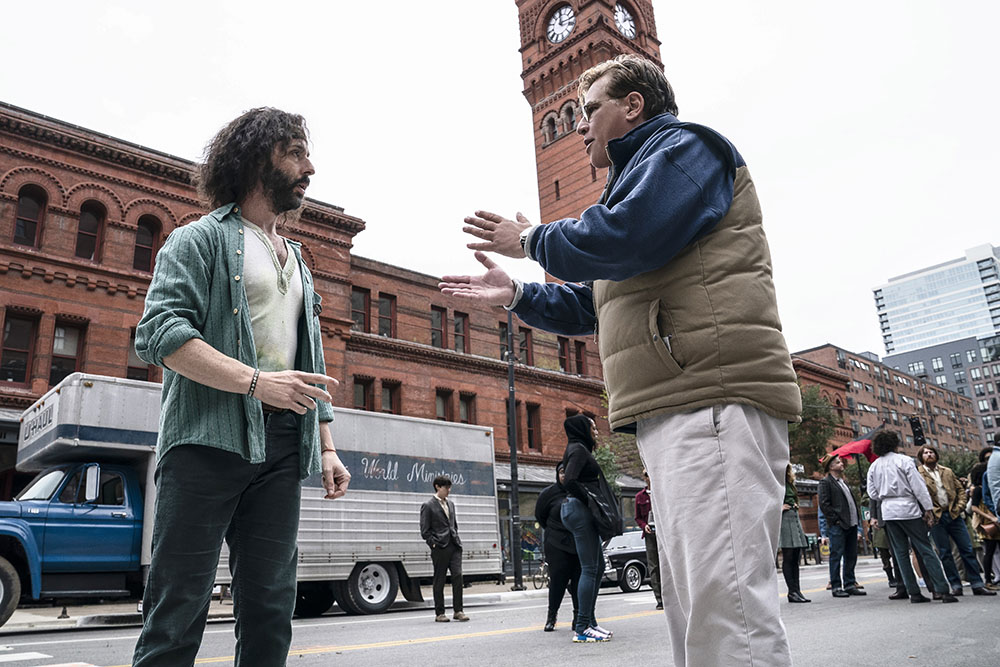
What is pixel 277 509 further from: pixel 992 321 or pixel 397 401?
pixel 992 321

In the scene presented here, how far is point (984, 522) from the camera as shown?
34.6 ft

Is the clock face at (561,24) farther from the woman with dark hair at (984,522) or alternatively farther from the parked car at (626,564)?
the woman with dark hair at (984,522)

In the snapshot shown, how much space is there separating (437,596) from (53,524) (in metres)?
5.75

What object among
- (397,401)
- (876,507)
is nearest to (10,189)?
(397,401)

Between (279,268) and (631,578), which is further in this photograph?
(631,578)

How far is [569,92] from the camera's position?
49938 mm

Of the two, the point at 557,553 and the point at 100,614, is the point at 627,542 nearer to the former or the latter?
the point at 557,553

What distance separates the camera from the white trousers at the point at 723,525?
6.66 feet

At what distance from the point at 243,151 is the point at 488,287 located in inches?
42.1

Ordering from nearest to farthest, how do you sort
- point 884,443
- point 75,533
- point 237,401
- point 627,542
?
point 237,401
point 884,443
point 75,533
point 627,542

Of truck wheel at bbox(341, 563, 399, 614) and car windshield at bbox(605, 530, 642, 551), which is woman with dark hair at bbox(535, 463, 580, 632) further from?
car windshield at bbox(605, 530, 642, 551)

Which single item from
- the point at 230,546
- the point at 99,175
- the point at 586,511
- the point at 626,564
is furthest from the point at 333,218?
the point at 230,546

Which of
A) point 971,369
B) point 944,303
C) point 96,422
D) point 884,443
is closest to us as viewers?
point 884,443

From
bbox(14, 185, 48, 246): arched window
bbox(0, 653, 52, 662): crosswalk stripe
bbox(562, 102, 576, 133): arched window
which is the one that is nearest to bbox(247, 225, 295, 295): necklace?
bbox(0, 653, 52, 662): crosswalk stripe
